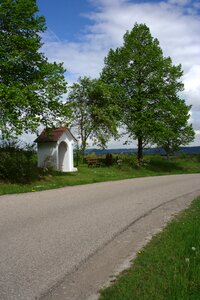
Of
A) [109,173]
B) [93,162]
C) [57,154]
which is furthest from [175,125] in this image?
[57,154]

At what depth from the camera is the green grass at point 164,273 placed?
5.65 meters

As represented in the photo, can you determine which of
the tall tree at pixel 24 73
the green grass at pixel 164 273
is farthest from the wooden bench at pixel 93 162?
the green grass at pixel 164 273

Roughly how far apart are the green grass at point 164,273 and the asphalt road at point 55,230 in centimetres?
73

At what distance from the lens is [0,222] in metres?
11.4

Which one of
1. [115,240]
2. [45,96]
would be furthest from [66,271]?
[45,96]

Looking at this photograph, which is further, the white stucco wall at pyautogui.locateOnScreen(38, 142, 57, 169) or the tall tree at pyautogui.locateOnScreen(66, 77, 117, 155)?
the tall tree at pyautogui.locateOnScreen(66, 77, 117, 155)

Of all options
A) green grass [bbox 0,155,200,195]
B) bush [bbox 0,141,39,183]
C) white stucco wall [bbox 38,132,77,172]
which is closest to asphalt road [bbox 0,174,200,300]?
green grass [bbox 0,155,200,195]

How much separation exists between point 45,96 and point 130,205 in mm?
11698

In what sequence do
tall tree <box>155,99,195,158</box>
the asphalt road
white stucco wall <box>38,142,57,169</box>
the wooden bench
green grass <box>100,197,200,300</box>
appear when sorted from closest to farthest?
green grass <box>100,197,200,300</box>
the asphalt road
white stucco wall <box>38,142,57,169</box>
the wooden bench
tall tree <box>155,99,195,158</box>

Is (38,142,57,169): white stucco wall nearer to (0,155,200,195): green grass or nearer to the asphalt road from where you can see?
(0,155,200,195): green grass

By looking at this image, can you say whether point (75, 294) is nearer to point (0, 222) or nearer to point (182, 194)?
point (0, 222)

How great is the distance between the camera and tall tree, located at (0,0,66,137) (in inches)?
900

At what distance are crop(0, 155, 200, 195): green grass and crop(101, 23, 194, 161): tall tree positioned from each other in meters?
2.98

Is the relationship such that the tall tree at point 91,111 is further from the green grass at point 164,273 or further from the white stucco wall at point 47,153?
Answer: the green grass at point 164,273
